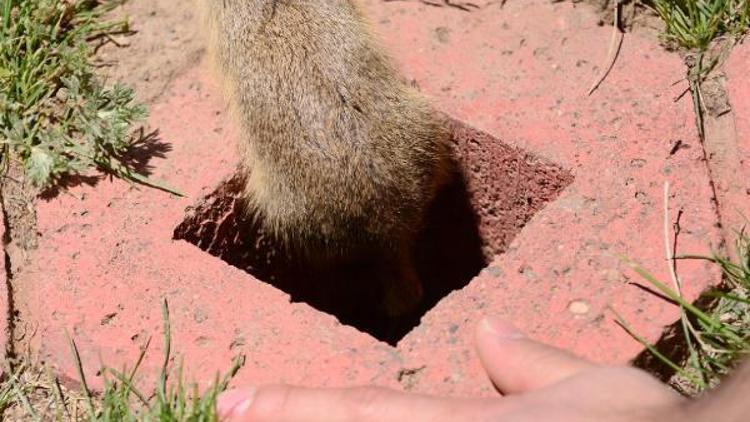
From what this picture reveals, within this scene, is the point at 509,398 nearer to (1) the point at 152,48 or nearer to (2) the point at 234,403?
(2) the point at 234,403

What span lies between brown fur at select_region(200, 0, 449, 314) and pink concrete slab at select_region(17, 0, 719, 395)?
216 millimetres

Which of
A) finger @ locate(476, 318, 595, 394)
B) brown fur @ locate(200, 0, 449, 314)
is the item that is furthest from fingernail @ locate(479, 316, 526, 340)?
brown fur @ locate(200, 0, 449, 314)

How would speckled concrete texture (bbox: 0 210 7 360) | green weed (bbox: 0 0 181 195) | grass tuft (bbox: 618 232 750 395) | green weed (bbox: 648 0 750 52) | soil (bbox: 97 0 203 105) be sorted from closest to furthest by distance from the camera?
1. grass tuft (bbox: 618 232 750 395)
2. speckled concrete texture (bbox: 0 210 7 360)
3. green weed (bbox: 0 0 181 195)
4. green weed (bbox: 648 0 750 52)
5. soil (bbox: 97 0 203 105)

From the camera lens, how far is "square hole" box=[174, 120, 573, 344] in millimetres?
3363

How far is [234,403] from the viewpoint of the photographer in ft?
8.61

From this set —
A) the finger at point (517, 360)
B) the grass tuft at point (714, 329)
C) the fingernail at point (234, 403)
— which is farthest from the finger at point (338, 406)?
the grass tuft at point (714, 329)

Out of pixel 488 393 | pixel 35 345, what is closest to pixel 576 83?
pixel 488 393

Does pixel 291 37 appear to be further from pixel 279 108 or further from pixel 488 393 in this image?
pixel 488 393

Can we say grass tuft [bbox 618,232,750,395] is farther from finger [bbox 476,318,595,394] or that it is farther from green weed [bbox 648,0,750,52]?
green weed [bbox 648,0,750,52]

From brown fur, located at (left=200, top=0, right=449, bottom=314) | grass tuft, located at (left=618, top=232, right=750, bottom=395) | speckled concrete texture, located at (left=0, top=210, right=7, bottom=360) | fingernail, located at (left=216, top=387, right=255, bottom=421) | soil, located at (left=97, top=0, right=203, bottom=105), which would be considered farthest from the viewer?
soil, located at (left=97, top=0, right=203, bottom=105)

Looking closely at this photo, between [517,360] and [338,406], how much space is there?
0.48 metres

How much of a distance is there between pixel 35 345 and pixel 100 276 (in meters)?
0.28

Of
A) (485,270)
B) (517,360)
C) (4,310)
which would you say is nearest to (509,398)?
(517,360)

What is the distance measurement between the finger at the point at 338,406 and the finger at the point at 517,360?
118 millimetres
